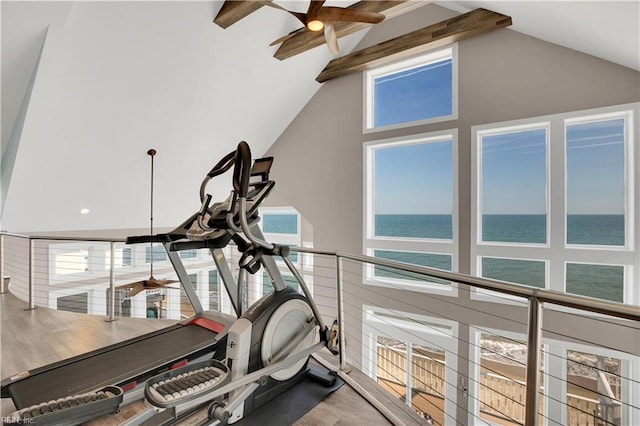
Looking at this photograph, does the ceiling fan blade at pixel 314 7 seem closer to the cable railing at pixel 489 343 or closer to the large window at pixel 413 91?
the cable railing at pixel 489 343

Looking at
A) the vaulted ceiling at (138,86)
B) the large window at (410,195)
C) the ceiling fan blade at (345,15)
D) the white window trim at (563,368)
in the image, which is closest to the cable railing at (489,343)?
the white window trim at (563,368)

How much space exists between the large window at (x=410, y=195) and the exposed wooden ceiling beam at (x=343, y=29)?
Result: 1657mm

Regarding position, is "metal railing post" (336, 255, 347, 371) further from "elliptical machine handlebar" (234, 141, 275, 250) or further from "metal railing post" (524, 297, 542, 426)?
"metal railing post" (524, 297, 542, 426)

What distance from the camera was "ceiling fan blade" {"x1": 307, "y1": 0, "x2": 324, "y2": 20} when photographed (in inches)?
92.4

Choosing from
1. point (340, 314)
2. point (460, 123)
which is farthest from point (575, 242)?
point (340, 314)

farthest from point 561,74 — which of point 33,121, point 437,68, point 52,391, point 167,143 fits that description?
point 33,121

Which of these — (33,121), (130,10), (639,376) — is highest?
(130,10)

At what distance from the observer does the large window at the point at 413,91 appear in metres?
4.55

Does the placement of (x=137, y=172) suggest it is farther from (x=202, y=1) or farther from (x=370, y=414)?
(x=370, y=414)

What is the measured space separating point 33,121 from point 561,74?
5649mm

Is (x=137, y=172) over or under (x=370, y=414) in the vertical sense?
over

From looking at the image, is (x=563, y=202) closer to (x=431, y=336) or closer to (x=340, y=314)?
(x=431, y=336)

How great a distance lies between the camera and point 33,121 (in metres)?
3.17

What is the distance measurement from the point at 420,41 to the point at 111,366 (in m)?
4.86
